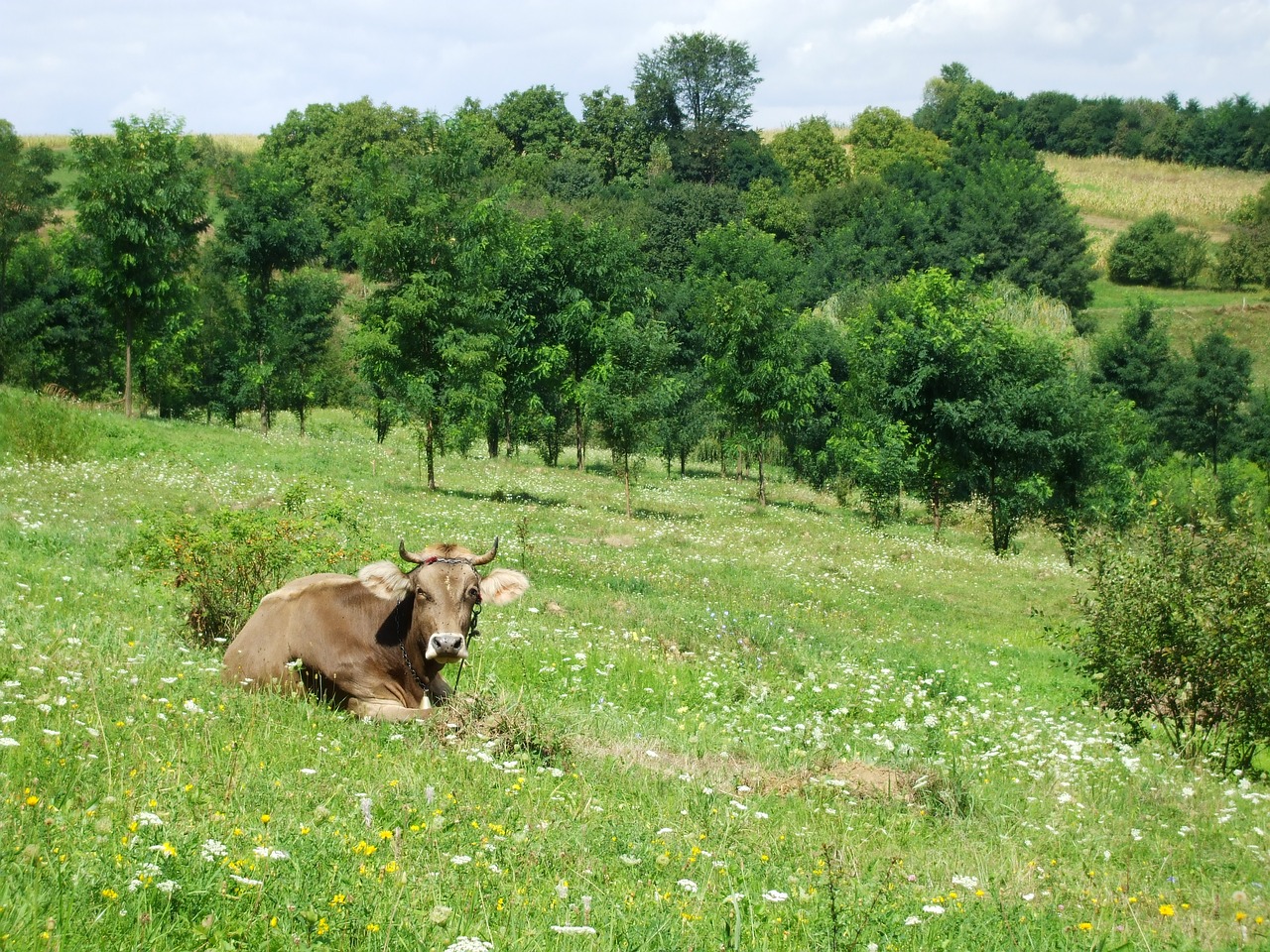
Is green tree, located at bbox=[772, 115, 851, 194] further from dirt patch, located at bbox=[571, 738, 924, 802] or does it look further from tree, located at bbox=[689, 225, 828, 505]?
dirt patch, located at bbox=[571, 738, 924, 802]

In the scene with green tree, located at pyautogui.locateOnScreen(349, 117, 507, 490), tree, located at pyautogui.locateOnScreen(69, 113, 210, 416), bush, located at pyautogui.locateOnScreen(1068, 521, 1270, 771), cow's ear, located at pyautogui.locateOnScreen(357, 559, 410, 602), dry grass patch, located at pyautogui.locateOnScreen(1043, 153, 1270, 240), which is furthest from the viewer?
dry grass patch, located at pyautogui.locateOnScreen(1043, 153, 1270, 240)

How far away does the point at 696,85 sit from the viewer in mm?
136750


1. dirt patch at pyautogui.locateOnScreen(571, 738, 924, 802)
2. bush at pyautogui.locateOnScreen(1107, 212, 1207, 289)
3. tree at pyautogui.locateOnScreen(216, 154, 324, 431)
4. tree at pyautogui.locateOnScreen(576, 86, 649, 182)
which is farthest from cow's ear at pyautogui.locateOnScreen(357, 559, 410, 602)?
tree at pyautogui.locateOnScreen(576, 86, 649, 182)

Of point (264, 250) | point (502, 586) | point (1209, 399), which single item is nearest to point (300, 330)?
point (264, 250)

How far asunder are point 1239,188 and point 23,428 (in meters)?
138

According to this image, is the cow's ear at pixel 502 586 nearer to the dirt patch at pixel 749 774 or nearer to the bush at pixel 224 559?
the dirt patch at pixel 749 774

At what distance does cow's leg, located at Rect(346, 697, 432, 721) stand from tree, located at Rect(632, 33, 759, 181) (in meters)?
129

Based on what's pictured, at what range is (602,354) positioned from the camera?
5053cm

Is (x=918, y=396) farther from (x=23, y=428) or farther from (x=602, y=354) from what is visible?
(x=23, y=428)

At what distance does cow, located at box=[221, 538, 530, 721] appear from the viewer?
9016mm

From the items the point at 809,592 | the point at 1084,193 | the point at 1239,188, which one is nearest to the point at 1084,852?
the point at 809,592

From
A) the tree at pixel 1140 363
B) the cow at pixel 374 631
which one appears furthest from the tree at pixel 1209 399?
the cow at pixel 374 631

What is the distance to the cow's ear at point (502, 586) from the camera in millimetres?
9297

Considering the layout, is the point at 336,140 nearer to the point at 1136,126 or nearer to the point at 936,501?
the point at 936,501
